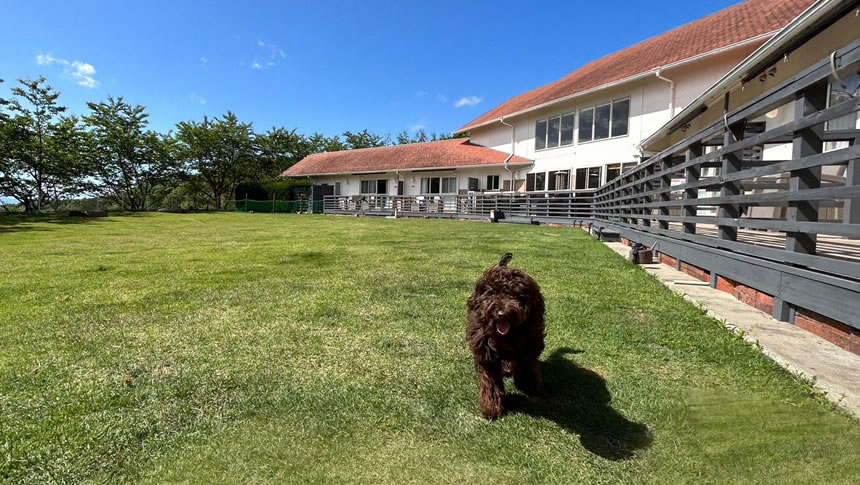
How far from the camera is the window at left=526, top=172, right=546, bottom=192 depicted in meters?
19.3

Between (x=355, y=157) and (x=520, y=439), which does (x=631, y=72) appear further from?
(x=355, y=157)

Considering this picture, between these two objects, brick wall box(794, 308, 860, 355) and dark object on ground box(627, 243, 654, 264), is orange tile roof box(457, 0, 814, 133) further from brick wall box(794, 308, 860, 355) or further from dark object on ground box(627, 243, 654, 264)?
brick wall box(794, 308, 860, 355)

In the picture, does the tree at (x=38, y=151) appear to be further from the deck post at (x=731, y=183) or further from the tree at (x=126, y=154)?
the deck post at (x=731, y=183)

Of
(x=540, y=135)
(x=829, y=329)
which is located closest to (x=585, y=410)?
(x=829, y=329)

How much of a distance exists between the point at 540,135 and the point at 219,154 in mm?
28343

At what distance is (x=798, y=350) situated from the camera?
2258 mm

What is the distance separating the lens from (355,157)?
29.2 metres

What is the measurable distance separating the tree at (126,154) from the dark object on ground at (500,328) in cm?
3547

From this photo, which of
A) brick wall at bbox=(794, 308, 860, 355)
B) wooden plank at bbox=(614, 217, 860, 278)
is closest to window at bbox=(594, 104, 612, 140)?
wooden plank at bbox=(614, 217, 860, 278)

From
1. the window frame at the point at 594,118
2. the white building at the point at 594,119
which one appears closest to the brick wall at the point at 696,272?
the white building at the point at 594,119

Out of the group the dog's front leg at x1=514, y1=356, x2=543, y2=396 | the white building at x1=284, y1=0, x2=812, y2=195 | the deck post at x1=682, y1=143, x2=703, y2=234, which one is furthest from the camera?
the white building at x1=284, y1=0, x2=812, y2=195

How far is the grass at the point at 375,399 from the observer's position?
1.46 meters

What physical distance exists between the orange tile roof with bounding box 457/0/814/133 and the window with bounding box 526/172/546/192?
10.7ft

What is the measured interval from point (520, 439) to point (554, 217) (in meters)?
16.2
